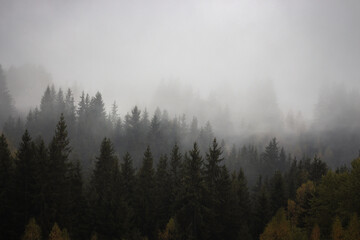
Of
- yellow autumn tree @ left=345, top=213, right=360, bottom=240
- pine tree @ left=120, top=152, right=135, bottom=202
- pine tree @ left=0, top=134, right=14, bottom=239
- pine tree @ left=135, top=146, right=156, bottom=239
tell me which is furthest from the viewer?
pine tree @ left=120, top=152, right=135, bottom=202

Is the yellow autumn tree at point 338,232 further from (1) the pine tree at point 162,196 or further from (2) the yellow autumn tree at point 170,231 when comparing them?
(1) the pine tree at point 162,196

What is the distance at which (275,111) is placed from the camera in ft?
653

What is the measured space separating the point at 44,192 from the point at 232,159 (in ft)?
283

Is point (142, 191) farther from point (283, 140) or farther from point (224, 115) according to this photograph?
point (283, 140)

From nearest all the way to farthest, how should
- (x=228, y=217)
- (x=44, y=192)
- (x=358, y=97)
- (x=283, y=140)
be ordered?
(x=44, y=192)
(x=228, y=217)
(x=283, y=140)
(x=358, y=97)

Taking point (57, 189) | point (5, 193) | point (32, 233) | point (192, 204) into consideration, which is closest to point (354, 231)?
point (192, 204)

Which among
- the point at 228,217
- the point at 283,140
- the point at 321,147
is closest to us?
the point at 228,217

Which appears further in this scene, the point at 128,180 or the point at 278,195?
the point at 278,195

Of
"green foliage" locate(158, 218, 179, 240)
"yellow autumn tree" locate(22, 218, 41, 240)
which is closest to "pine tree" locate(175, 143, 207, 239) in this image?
"green foliage" locate(158, 218, 179, 240)

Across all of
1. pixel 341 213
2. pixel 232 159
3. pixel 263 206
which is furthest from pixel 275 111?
pixel 341 213

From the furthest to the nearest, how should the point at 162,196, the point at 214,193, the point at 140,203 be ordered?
the point at 162,196
the point at 140,203
the point at 214,193

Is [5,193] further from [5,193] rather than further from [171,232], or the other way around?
[171,232]

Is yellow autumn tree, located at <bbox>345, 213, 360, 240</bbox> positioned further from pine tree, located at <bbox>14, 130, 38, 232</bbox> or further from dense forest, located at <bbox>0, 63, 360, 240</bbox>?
pine tree, located at <bbox>14, 130, 38, 232</bbox>

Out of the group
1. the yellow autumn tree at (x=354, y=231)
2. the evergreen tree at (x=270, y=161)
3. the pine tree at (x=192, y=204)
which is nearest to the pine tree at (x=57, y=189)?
the pine tree at (x=192, y=204)
